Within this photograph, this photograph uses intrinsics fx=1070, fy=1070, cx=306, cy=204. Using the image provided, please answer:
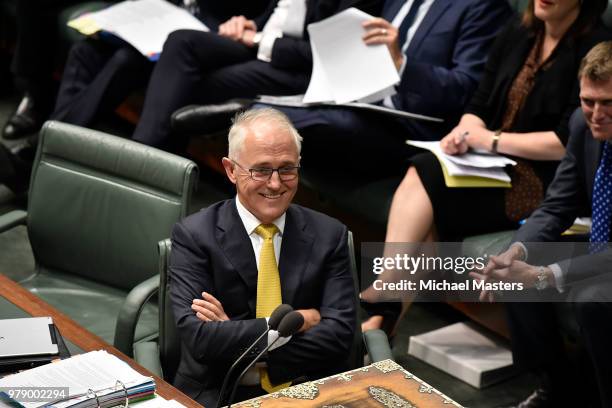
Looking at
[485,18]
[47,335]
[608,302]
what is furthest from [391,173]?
[47,335]

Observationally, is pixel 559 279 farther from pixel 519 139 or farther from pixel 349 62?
pixel 349 62

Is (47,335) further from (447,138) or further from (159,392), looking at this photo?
(447,138)

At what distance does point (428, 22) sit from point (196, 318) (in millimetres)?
1889

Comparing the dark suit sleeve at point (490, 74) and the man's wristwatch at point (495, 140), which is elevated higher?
the dark suit sleeve at point (490, 74)

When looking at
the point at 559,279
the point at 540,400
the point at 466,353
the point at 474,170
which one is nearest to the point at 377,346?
the point at 559,279

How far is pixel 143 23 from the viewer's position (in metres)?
4.70

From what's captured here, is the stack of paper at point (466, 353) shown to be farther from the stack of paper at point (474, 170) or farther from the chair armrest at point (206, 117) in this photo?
the chair armrest at point (206, 117)

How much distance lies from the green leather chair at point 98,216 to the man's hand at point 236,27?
4.99ft

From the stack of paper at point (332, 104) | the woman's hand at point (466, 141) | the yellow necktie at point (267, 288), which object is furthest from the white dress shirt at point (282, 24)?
the yellow necktie at point (267, 288)

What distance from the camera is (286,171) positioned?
2461mm

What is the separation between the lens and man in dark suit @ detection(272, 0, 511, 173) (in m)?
3.76

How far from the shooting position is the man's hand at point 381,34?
147 inches

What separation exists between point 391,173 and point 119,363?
Answer: 1.92 meters

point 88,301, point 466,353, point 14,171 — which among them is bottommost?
point 466,353
